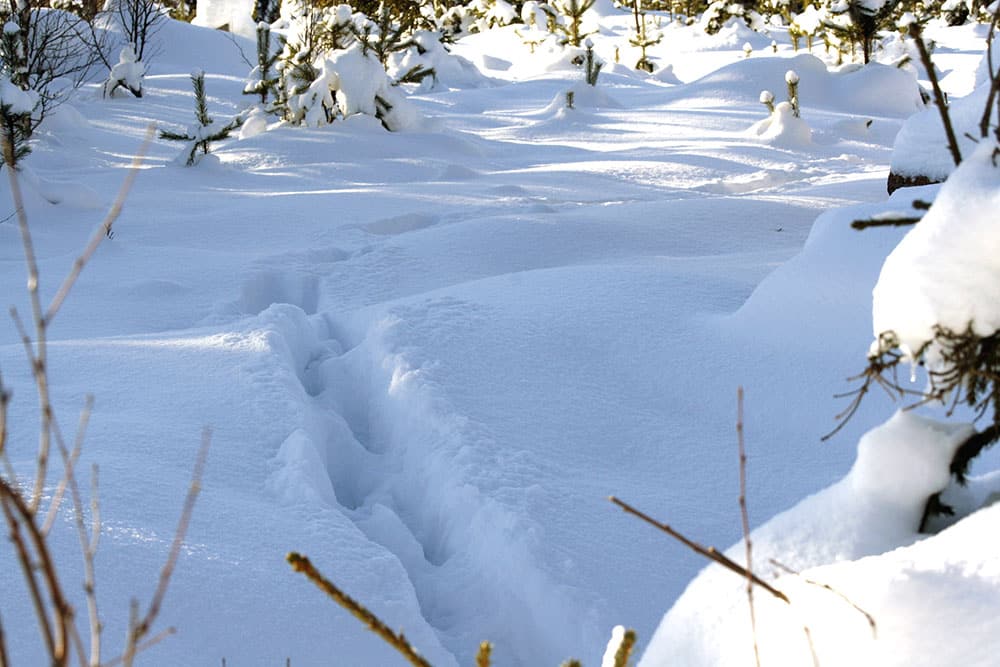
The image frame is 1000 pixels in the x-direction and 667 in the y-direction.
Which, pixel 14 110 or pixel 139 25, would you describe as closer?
pixel 14 110

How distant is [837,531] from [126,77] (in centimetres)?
998

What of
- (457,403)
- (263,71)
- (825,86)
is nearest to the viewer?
(457,403)

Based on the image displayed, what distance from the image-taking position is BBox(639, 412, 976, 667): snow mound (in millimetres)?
1319


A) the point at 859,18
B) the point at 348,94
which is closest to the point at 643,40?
the point at 859,18

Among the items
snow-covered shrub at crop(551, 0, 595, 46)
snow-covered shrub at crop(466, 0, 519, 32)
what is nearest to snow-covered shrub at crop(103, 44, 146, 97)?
snow-covered shrub at crop(551, 0, 595, 46)

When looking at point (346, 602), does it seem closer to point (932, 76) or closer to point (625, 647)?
point (625, 647)

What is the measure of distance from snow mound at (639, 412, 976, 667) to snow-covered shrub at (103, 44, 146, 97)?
984 centimetres

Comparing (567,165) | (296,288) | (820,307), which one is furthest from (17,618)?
(567,165)

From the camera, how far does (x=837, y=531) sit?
4.61ft

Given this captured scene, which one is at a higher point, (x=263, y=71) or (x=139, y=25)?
(x=139, y=25)

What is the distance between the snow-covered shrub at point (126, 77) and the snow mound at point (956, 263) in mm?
10004

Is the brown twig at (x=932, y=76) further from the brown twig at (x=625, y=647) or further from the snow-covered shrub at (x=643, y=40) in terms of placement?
the snow-covered shrub at (x=643, y=40)

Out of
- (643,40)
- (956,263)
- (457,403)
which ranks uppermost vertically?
(956,263)

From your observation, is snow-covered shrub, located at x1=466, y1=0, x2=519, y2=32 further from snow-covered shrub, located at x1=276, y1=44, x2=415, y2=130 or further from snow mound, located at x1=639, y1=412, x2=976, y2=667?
snow mound, located at x1=639, y1=412, x2=976, y2=667
